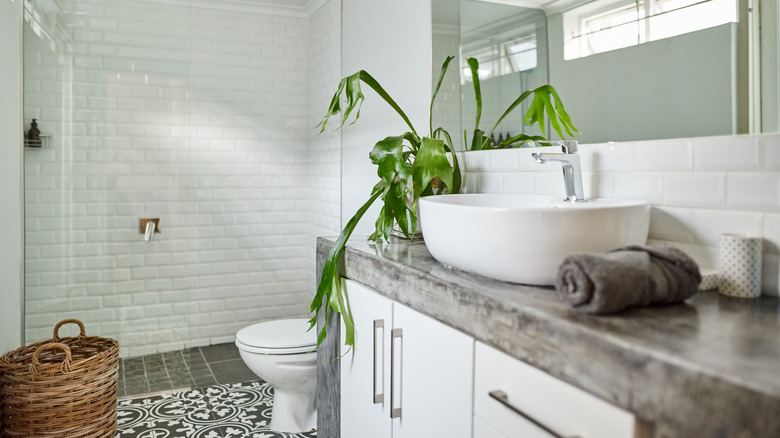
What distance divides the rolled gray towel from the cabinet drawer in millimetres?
147

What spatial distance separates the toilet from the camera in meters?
2.49

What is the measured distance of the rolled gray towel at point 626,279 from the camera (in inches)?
38.0

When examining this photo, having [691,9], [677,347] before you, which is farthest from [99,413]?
[691,9]

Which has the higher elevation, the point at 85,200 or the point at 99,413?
the point at 85,200

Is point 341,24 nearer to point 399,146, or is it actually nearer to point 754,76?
point 399,146

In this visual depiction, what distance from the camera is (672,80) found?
56.1 inches

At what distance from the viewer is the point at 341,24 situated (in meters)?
3.41

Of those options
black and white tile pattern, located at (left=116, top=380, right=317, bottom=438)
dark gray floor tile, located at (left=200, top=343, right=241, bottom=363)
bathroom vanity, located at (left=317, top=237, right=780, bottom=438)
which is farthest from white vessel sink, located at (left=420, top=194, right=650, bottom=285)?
dark gray floor tile, located at (left=200, top=343, right=241, bottom=363)

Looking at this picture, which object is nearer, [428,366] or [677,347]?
[677,347]

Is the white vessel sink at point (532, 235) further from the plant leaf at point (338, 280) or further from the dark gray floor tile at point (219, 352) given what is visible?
the dark gray floor tile at point (219, 352)

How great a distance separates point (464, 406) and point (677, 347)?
0.53m

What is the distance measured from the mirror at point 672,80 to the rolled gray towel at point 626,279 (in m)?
0.39

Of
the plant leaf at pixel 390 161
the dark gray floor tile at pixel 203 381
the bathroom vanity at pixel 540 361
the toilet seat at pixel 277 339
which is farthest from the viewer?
the dark gray floor tile at pixel 203 381

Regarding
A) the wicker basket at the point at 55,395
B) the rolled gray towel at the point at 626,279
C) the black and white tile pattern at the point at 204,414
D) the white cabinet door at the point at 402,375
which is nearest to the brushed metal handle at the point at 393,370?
the white cabinet door at the point at 402,375
